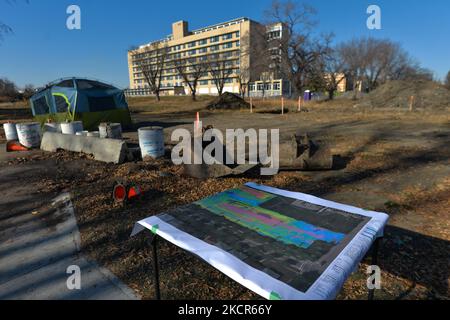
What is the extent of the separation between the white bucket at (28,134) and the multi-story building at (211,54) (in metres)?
50.6

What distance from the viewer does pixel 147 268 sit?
8.90ft

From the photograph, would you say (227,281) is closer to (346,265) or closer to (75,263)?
(346,265)

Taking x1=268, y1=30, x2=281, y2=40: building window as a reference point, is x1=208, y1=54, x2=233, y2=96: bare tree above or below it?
below

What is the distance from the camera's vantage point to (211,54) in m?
80.8

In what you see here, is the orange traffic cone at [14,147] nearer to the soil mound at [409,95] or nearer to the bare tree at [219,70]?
the soil mound at [409,95]

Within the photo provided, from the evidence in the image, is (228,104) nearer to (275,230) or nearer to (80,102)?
(80,102)

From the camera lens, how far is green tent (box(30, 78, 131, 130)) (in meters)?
11.7

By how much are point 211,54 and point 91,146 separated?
80.5 meters

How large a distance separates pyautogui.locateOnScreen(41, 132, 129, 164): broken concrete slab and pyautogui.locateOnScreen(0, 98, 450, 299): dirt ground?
0.89 feet

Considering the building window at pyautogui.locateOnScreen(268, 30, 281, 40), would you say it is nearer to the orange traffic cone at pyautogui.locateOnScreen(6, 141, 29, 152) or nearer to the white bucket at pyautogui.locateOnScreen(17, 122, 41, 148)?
the white bucket at pyautogui.locateOnScreen(17, 122, 41, 148)

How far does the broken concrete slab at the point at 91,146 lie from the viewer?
273 inches

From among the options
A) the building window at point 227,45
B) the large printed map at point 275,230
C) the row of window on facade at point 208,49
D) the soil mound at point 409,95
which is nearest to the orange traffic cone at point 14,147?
the large printed map at point 275,230

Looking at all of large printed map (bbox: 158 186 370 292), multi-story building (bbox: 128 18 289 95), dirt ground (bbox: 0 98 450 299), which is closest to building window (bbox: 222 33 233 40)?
multi-story building (bbox: 128 18 289 95)

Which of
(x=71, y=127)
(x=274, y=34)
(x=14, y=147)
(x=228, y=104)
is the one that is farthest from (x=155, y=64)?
(x=14, y=147)
